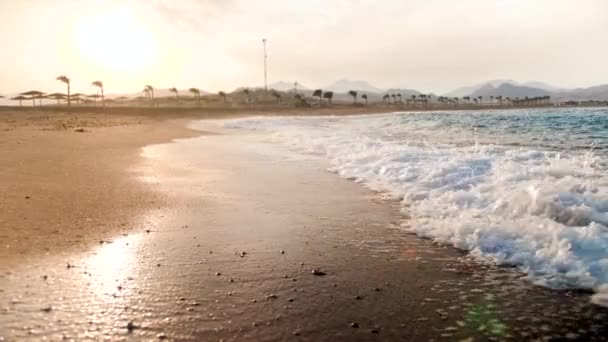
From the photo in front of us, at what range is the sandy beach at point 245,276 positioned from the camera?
2900mm

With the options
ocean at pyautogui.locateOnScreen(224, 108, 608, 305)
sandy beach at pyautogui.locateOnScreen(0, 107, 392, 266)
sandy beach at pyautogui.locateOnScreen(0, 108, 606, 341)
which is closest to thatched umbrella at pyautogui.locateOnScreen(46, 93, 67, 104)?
sandy beach at pyautogui.locateOnScreen(0, 107, 392, 266)

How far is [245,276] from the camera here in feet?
12.5

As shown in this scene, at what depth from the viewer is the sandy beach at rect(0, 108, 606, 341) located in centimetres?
290

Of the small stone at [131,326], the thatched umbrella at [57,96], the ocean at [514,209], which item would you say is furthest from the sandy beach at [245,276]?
the thatched umbrella at [57,96]

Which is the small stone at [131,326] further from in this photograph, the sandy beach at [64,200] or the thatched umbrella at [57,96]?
the thatched umbrella at [57,96]

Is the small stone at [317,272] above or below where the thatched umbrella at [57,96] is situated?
below

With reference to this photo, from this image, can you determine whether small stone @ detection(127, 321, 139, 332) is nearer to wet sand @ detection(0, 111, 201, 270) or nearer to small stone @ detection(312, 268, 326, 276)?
small stone @ detection(312, 268, 326, 276)

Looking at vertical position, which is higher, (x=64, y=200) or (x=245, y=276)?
(x=64, y=200)

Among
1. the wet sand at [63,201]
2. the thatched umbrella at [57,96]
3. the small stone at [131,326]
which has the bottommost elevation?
the small stone at [131,326]

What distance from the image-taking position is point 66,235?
4852 millimetres

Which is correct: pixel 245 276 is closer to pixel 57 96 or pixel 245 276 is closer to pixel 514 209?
pixel 514 209

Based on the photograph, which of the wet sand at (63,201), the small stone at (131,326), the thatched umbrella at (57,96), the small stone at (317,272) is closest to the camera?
the small stone at (131,326)

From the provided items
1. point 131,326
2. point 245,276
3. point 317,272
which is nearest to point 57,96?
point 245,276

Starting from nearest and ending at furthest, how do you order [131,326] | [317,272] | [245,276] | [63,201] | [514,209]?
[131,326] → [245,276] → [317,272] → [514,209] → [63,201]
